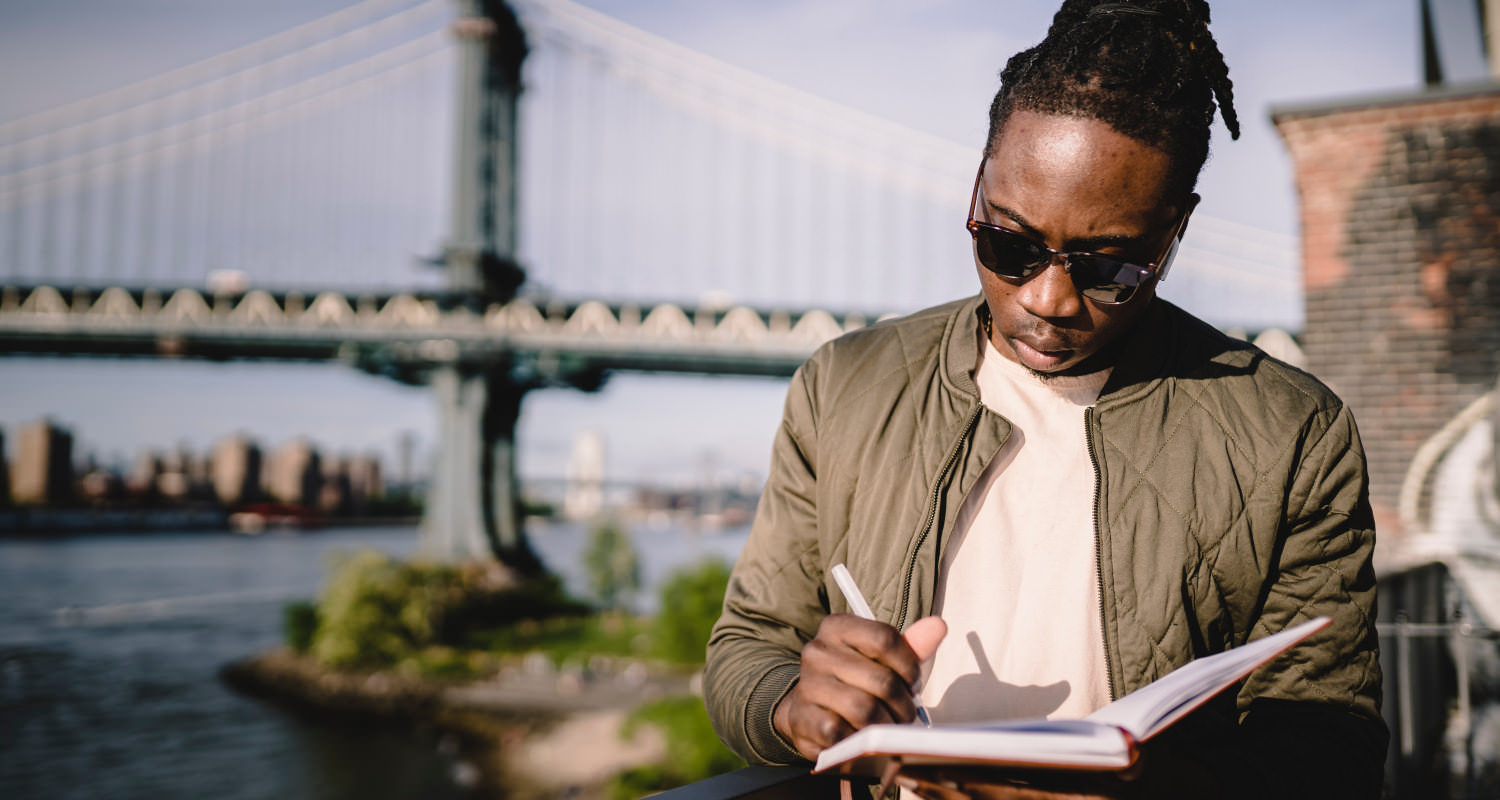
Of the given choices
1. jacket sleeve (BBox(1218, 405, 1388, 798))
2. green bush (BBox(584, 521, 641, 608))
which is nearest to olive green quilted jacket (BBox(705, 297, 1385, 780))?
jacket sleeve (BBox(1218, 405, 1388, 798))

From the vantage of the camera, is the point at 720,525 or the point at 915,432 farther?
the point at 720,525

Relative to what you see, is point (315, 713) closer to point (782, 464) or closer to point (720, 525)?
point (782, 464)

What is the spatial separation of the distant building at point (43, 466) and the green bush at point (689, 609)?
29418mm

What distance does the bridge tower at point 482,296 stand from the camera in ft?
68.5

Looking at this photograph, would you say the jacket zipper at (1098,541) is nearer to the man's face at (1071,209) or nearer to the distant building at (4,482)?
the man's face at (1071,209)

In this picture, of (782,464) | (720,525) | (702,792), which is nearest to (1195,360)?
(782,464)

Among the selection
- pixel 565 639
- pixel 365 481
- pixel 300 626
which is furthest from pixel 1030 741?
pixel 365 481

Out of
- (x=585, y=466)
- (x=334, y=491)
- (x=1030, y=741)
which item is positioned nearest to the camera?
(x=1030, y=741)

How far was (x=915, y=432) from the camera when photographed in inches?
47.9

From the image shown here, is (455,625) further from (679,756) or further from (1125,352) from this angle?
(1125,352)

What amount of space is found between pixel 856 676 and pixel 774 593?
33 cm

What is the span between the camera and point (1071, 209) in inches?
41.6

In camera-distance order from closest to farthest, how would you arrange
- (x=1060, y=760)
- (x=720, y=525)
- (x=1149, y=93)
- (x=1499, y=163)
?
(x=1060, y=760), (x=1149, y=93), (x=1499, y=163), (x=720, y=525)

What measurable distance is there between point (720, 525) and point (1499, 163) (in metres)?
51.7
